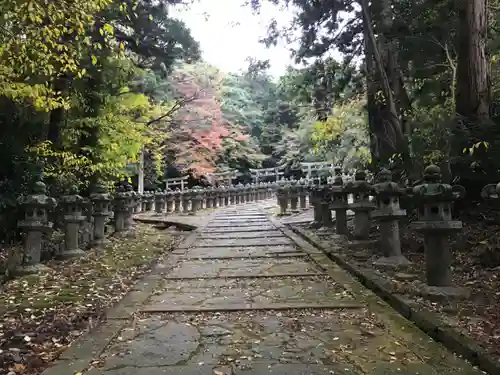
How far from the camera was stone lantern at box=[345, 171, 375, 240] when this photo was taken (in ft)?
26.0

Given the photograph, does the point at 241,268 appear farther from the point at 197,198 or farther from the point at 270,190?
the point at 270,190

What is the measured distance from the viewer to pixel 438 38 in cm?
872

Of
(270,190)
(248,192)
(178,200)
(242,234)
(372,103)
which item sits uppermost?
(372,103)

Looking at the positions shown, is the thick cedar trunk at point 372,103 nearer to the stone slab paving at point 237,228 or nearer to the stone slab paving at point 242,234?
the stone slab paving at point 242,234

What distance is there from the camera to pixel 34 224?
6426mm

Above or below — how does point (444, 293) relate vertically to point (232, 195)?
below

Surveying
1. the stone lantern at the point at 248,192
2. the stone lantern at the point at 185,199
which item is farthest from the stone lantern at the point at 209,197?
the stone lantern at the point at 248,192

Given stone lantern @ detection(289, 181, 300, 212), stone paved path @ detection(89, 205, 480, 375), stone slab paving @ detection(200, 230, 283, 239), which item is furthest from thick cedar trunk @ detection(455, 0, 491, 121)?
stone lantern @ detection(289, 181, 300, 212)

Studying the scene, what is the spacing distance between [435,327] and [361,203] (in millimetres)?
4624

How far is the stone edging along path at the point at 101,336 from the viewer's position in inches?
126

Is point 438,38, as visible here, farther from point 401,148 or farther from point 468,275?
point 468,275

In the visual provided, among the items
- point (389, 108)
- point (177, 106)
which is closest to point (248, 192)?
point (177, 106)

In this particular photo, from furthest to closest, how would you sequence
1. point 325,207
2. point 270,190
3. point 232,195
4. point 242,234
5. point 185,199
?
point 270,190 → point 232,195 → point 185,199 → point 242,234 → point 325,207

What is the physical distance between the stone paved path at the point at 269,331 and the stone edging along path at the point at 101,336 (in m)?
0.09
